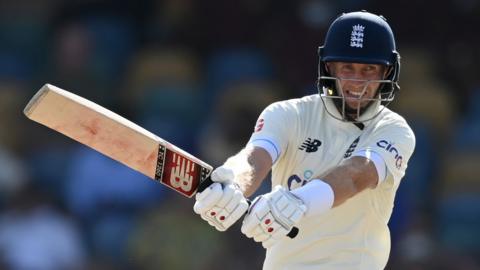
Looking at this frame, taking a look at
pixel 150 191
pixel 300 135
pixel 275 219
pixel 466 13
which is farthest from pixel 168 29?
pixel 275 219

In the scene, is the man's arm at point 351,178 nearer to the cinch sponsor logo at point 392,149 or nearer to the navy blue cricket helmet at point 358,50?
the cinch sponsor logo at point 392,149

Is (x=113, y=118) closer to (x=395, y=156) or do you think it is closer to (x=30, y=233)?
(x=395, y=156)

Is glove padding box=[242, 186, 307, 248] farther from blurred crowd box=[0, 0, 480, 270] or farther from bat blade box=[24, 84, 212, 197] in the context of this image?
blurred crowd box=[0, 0, 480, 270]

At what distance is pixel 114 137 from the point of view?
3975 millimetres

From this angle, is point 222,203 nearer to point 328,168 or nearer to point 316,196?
point 316,196

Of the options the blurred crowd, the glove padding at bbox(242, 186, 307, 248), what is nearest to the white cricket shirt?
the glove padding at bbox(242, 186, 307, 248)

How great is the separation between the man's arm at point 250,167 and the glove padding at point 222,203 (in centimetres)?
18

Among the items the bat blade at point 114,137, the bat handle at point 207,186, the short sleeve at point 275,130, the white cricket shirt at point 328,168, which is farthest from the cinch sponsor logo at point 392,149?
the bat blade at point 114,137

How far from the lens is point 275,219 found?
3.77 meters

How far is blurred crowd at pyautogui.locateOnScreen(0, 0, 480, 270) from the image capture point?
7.55m

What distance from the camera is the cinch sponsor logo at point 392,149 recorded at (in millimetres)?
4277

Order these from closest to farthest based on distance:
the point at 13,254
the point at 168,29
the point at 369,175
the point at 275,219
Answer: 1. the point at 275,219
2. the point at 369,175
3. the point at 13,254
4. the point at 168,29

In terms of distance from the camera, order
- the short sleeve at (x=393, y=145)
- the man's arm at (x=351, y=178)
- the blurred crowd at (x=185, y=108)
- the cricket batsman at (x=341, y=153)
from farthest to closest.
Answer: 1. the blurred crowd at (x=185, y=108)
2. the short sleeve at (x=393, y=145)
3. the cricket batsman at (x=341, y=153)
4. the man's arm at (x=351, y=178)

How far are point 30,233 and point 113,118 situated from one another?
398 centimetres
